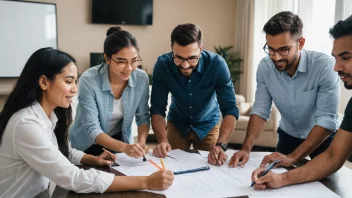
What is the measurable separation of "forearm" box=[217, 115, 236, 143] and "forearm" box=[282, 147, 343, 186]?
0.50m

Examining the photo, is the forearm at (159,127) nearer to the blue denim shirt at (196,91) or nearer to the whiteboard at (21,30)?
the blue denim shirt at (196,91)

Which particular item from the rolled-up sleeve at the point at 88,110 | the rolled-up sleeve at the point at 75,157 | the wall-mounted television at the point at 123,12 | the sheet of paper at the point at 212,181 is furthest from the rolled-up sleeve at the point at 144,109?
the wall-mounted television at the point at 123,12

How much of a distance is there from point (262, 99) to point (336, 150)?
555 millimetres

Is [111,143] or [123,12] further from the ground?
[123,12]

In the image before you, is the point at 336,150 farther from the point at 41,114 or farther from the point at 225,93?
the point at 41,114

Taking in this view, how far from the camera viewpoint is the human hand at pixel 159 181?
123 centimetres

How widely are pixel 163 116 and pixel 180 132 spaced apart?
0.20 metres

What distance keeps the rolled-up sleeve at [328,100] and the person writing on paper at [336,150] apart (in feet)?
0.69

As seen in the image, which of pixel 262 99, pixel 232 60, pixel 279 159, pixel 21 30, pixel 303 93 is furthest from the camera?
pixel 232 60

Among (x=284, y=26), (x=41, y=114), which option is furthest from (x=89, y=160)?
(x=284, y=26)

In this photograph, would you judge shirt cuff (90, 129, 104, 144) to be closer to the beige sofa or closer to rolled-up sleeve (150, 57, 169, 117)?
rolled-up sleeve (150, 57, 169, 117)

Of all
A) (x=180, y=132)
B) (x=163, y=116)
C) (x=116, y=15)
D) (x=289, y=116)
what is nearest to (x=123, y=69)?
(x=163, y=116)

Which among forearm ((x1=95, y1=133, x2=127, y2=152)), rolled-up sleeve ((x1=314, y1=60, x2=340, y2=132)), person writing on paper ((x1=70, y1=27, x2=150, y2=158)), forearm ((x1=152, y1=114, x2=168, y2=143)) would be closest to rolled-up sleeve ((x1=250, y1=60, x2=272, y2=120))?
rolled-up sleeve ((x1=314, y1=60, x2=340, y2=132))

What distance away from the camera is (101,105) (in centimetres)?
185
